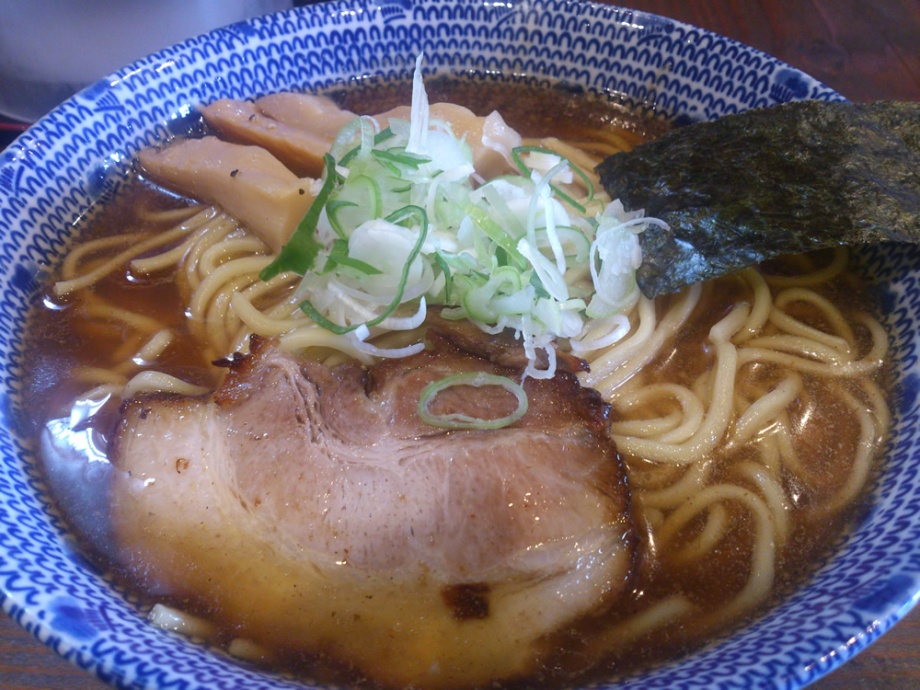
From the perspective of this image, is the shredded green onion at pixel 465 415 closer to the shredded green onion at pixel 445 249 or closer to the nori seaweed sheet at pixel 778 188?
→ the shredded green onion at pixel 445 249

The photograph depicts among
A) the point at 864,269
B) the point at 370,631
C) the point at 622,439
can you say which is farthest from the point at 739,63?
the point at 370,631

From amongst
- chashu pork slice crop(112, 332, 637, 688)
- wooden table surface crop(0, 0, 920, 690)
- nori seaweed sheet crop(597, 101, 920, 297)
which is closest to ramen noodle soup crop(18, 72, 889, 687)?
chashu pork slice crop(112, 332, 637, 688)

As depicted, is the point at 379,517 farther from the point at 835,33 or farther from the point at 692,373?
the point at 835,33

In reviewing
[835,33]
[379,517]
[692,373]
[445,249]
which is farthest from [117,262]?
[835,33]

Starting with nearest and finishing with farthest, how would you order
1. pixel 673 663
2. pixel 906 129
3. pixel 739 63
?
1. pixel 673 663
2. pixel 906 129
3. pixel 739 63

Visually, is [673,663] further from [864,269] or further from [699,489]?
[864,269]
